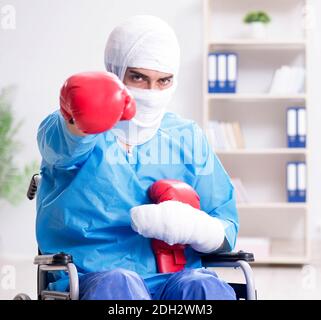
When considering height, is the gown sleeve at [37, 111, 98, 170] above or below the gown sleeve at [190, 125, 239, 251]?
above

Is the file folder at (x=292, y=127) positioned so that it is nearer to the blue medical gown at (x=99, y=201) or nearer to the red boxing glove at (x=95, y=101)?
the blue medical gown at (x=99, y=201)

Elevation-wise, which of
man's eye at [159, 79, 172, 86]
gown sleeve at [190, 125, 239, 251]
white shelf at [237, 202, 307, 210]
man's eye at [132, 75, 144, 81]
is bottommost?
white shelf at [237, 202, 307, 210]


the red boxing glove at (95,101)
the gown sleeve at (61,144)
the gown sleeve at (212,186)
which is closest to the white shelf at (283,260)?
the gown sleeve at (212,186)

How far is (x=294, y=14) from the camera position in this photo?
430cm

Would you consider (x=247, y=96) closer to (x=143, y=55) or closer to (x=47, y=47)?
(x=47, y=47)

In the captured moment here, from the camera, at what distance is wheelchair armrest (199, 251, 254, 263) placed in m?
1.78

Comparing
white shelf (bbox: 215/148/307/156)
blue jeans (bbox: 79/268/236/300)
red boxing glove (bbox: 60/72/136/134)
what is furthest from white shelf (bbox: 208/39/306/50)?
red boxing glove (bbox: 60/72/136/134)

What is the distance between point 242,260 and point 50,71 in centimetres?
101

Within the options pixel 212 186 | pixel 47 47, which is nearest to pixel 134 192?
pixel 212 186

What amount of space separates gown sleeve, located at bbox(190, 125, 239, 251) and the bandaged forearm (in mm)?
110

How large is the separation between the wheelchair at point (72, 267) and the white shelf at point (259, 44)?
2354mm

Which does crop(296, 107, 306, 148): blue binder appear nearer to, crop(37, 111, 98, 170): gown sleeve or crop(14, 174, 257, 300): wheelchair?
crop(14, 174, 257, 300): wheelchair

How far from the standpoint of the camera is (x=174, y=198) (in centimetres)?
174
